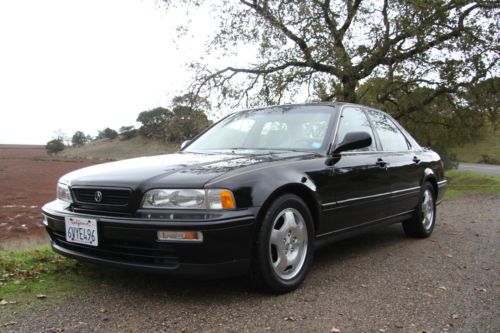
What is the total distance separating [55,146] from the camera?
5459 cm

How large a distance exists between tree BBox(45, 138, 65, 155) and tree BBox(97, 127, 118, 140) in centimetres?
614

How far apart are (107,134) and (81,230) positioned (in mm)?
47492

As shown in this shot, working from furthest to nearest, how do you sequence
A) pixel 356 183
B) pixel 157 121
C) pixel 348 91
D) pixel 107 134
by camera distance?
pixel 107 134 < pixel 157 121 < pixel 348 91 < pixel 356 183

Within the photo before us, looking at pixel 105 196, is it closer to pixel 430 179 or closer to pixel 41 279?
pixel 41 279

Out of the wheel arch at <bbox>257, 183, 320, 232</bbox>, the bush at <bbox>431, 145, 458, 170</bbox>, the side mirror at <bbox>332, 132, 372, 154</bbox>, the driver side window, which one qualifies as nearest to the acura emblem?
the wheel arch at <bbox>257, 183, 320, 232</bbox>

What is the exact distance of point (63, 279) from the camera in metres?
3.64

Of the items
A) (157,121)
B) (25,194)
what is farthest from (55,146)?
(157,121)

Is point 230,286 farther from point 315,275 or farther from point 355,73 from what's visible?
point 355,73

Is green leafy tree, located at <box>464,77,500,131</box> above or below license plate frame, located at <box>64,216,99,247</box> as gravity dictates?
above

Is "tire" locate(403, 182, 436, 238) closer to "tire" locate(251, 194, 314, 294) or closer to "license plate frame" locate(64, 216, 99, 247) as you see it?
"tire" locate(251, 194, 314, 294)

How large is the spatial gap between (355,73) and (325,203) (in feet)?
32.7

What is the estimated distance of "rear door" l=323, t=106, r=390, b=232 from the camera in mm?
3943

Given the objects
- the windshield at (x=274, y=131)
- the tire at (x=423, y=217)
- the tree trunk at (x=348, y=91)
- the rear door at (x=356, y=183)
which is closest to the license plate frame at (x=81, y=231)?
the windshield at (x=274, y=131)

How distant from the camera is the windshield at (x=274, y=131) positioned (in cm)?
421
